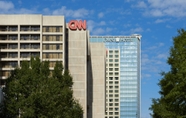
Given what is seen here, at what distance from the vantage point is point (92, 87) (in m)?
154

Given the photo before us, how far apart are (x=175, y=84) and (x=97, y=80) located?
362 feet

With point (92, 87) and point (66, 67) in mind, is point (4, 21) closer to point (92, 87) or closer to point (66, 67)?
point (66, 67)

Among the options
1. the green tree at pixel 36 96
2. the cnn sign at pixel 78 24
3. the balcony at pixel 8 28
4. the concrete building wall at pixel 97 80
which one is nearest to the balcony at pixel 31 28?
the balcony at pixel 8 28

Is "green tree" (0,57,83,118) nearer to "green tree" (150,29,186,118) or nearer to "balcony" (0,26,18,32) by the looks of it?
"green tree" (150,29,186,118)

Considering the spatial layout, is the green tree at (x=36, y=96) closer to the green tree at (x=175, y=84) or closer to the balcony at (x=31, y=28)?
the green tree at (x=175, y=84)

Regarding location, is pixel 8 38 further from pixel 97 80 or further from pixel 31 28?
pixel 97 80

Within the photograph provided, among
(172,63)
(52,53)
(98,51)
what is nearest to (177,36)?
(172,63)

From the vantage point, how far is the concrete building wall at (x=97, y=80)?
15262 centimetres

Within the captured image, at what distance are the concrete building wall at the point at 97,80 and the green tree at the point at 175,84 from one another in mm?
102720

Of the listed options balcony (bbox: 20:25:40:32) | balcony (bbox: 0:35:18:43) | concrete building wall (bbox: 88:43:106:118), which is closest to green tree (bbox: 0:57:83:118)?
balcony (bbox: 20:25:40:32)

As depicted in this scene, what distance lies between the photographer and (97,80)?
155125 mm

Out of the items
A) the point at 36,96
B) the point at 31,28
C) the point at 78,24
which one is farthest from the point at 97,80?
the point at 36,96

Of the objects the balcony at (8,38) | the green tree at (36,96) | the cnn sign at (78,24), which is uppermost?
the cnn sign at (78,24)

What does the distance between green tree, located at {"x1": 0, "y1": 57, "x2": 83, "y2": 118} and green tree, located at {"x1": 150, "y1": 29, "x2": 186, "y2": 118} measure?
2030 centimetres
